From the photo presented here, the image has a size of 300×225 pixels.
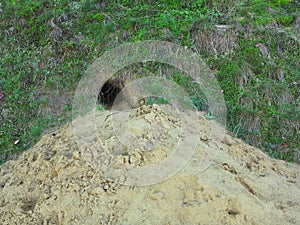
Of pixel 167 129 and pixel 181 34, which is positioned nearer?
pixel 167 129

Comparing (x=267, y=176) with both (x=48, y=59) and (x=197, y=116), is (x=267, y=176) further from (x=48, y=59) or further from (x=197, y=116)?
(x=48, y=59)

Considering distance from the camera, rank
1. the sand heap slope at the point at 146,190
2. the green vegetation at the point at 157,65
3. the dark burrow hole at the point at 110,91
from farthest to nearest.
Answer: the dark burrow hole at the point at 110,91
the green vegetation at the point at 157,65
the sand heap slope at the point at 146,190

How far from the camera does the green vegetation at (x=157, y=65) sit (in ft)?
17.8

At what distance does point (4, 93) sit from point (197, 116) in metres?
3.07

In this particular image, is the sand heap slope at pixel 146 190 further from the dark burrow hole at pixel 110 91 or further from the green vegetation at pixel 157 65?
the dark burrow hole at pixel 110 91

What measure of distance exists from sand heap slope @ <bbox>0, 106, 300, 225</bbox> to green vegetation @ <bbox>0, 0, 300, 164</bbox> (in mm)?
1530

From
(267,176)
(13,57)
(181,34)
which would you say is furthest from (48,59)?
(267,176)

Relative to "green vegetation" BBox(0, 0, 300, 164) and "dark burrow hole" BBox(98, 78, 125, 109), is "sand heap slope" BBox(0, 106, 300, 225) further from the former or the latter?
"dark burrow hole" BBox(98, 78, 125, 109)

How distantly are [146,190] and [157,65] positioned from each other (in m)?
3.17

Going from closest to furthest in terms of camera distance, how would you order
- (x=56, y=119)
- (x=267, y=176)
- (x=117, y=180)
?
1. (x=117, y=180)
2. (x=267, y=176)
3. (x=56, y=119)

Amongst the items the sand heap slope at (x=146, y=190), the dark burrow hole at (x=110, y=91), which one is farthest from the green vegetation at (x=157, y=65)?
the sand heap slope at (x=146, y=190)

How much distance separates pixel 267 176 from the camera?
144 inches

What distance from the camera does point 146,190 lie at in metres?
3.04

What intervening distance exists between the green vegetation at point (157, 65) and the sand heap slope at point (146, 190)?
5.02 feet
